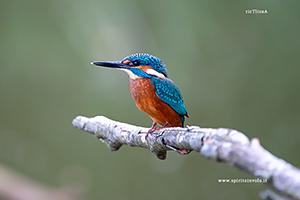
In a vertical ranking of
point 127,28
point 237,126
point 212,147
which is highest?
point 127,28

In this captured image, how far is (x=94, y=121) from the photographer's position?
209 centimetres

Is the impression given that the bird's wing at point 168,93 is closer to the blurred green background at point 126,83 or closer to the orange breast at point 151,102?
the orange breast at point 151,102

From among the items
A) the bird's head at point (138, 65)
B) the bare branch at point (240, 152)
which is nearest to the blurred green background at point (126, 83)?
the bird's head at point (138, 65)

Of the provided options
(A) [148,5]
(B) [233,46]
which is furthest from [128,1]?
(B) [233,46]

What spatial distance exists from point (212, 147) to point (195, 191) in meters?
3.34

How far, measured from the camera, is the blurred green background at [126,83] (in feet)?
12.0

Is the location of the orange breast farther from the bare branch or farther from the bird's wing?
the bare branch

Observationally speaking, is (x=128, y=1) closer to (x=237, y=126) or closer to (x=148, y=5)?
(x=148, y=5)

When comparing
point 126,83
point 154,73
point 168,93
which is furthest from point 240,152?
point 126,83

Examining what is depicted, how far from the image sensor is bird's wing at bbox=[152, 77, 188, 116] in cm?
180

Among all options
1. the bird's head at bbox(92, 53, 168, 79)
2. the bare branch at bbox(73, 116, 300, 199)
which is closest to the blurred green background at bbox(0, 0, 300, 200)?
the bird's head at bbox(92, 53, 168, 79)

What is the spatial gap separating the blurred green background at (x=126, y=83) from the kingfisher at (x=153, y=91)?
2.03m

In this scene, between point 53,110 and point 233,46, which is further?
point 53,110

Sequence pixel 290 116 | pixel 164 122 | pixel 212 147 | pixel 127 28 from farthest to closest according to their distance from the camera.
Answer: pixel 127 28
pixel 290 116
pixel 164 122
pixel 212 147
